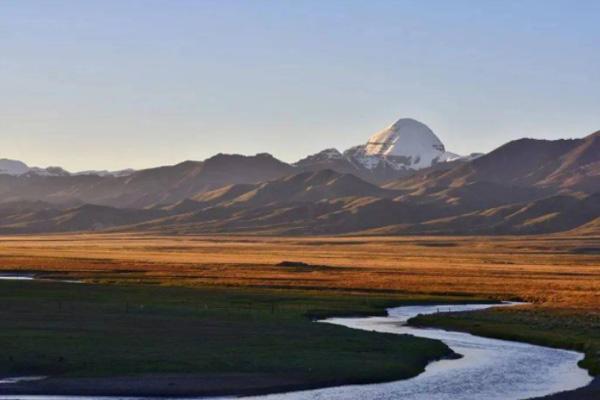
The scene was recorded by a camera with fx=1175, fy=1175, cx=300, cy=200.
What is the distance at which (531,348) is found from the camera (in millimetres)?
65750

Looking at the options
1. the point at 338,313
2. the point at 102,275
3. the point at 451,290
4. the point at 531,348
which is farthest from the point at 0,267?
the point at 531,348

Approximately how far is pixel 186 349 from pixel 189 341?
3285 mm

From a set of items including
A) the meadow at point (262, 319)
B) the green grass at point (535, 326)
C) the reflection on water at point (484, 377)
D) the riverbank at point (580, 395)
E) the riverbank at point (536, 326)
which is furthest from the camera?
the green grass at point (535, 326)

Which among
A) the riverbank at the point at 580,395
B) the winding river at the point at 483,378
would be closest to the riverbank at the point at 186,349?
the winding river at the point at 483,378

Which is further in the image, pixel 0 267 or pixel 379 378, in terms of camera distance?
pixel 0 267

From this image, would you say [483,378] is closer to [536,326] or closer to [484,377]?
[484,377]

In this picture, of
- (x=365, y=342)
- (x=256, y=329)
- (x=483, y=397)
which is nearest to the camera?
(x=483, y=397)

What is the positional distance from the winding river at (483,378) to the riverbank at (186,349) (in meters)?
1.16

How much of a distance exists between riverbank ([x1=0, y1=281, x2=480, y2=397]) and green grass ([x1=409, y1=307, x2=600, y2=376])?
7148mm

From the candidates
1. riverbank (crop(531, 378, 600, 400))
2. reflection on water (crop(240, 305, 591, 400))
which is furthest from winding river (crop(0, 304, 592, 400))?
riverbank (crop(531, 378, 600, 400))

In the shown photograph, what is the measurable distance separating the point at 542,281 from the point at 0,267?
6521 cm

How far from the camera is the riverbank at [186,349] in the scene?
1934 inches

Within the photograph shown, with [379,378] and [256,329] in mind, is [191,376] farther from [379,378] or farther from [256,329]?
[256,329]

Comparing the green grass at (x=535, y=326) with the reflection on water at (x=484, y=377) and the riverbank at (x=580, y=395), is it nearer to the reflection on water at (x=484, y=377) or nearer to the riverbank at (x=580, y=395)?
the reflection on water at (x=484, y=377)
